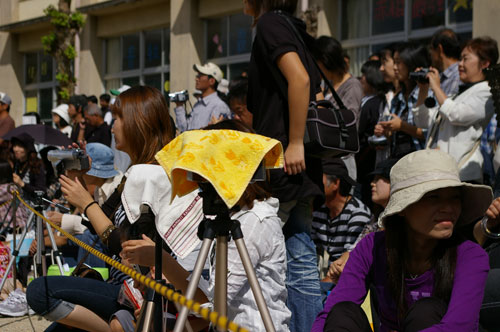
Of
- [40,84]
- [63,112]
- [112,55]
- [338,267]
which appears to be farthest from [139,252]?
[40,84]

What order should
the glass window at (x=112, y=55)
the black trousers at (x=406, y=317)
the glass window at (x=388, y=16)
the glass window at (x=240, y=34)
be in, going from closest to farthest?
1. the black trousers at (x=406, y=317)
2. the glass window at (x=388, y=16)
3. the glass window at (x=240, y=34)
4. the glass window at (x=112, y=55)

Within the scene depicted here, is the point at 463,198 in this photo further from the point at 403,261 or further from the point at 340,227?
the point at 340,227

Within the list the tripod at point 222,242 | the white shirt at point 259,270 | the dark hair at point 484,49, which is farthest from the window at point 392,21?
the tripod at point 222,242

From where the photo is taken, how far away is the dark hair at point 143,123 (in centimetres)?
395

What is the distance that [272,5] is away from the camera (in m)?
4.18

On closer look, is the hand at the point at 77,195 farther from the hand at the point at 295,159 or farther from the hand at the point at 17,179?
the hand at the point at 17,179

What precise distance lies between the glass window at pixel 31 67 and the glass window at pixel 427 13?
14.8 m

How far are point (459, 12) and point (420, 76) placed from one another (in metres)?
4.95

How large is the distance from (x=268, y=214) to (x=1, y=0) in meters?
22.7

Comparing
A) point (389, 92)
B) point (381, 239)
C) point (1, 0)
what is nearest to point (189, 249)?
point (381, 239)

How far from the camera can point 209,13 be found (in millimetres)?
15922

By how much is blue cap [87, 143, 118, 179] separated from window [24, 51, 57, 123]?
16.1 meters

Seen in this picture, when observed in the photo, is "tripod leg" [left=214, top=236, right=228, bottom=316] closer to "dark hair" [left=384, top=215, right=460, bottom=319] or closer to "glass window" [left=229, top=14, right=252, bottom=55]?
"dark hair" [left=384, top=215, right=460, bottom=319]

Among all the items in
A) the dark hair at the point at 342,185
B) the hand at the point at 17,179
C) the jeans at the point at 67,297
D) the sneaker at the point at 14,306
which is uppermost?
the dark hair at the point at 342,185
